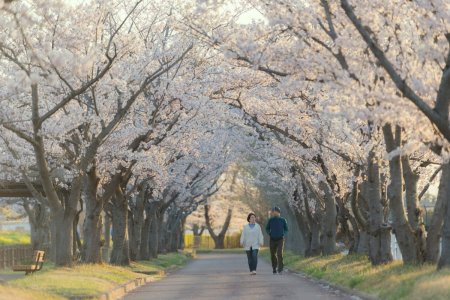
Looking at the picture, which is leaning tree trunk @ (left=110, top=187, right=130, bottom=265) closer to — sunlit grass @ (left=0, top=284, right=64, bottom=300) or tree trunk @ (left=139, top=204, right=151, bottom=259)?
tree trunk @ (left=139, top=204, right=151, bottom=259)

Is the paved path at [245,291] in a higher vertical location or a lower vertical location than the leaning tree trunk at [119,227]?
lower

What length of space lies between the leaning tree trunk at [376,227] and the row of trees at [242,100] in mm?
45

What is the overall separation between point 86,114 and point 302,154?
8.54m

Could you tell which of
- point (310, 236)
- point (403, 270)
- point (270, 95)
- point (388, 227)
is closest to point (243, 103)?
point (270, 95)

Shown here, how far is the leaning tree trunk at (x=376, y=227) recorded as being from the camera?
24969mm

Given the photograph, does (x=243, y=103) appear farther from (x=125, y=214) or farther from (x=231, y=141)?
(x=231, y=141)

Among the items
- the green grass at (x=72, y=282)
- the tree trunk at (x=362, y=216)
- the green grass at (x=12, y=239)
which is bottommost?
the green grass at (x=72, y=282)

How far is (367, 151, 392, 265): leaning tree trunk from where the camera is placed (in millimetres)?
24969

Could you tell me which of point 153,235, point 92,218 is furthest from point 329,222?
point 153,235

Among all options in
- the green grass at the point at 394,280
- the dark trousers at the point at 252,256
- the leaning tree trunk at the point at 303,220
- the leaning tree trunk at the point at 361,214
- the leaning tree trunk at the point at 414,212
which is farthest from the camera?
the leaning tree trunk at the point at 303,220

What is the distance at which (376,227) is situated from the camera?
25.4 m

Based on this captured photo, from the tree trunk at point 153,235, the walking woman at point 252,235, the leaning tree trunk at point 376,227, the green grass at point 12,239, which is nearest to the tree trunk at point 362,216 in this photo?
the walking woman at point 252,235

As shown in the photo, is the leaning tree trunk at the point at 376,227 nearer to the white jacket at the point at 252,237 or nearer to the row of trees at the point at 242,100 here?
the row of trees at the point at 242,100

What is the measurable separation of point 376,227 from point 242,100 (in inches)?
279
